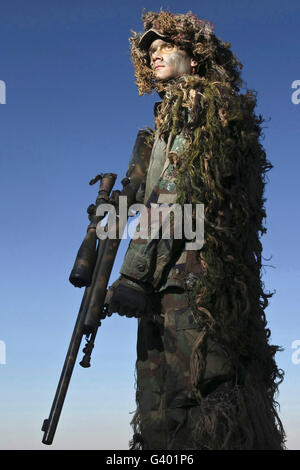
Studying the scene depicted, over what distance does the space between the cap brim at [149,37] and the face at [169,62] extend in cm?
6

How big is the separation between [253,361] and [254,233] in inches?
44.9

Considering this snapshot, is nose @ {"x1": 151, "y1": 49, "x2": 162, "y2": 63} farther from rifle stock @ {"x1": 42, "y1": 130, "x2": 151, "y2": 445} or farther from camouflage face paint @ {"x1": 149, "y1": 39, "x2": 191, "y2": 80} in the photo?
rifle stock @ {"x1": 42, "y1": 130, "x2": 151, "y2": 445}

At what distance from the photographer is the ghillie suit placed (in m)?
4.16

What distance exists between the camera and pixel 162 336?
15.4 ft

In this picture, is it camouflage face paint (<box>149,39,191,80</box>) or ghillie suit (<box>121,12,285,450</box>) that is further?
camouflage face paint (<box>149,39,191,80</box>)

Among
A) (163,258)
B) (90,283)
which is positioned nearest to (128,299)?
(163,258)

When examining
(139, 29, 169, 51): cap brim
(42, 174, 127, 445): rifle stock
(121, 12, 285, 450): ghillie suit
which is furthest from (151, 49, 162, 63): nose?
(42, 174, 127, 445): rifle stock

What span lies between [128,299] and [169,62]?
2479 mm

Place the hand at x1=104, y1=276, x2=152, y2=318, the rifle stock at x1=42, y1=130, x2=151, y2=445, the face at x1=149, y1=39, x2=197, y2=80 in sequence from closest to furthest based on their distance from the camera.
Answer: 1. the hand at x1=104, y1=276, x2=152, y2=318
2. the rifle stock at x1=42, y1=130, x2=151, y2=445
3. the face at x1=149, y1=39, x2=197, y2=80

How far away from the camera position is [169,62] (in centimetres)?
541

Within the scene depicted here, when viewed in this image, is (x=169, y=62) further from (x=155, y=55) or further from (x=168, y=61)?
(x=155, y=55)

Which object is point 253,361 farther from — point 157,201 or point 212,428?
point 157,201
